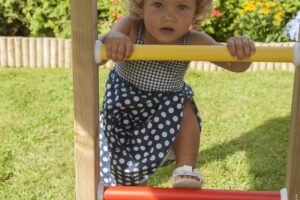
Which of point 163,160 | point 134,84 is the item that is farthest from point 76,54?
point 163,160

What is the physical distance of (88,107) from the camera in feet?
5.75

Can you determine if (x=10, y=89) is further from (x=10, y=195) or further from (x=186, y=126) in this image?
(x=186, y=126)

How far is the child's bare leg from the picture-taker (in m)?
2.14

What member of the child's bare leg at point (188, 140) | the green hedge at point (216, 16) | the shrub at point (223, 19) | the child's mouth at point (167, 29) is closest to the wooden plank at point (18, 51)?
the green hedge at point (216, 16)

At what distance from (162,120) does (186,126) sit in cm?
9

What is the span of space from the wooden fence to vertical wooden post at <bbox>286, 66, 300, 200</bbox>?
3717 millimetres

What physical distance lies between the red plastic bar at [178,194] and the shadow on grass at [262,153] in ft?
4.65

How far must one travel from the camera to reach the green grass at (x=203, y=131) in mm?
3242

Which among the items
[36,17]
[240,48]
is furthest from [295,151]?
[36,17]

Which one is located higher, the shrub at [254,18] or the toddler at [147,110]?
the shrub at [254,18]

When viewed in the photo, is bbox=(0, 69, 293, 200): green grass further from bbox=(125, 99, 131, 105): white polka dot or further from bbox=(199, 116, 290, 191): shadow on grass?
bbox=(125, 99, 131, 105): white polka dot

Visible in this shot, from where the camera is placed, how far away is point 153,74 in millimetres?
2197

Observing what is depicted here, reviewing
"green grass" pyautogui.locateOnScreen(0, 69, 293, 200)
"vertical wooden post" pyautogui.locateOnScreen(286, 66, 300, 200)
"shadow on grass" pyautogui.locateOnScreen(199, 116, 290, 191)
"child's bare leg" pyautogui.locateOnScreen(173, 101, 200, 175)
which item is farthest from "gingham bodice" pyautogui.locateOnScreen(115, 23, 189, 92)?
"shadow on grass" pyautogui.locateOnScreen(199, 116, 290, 191)

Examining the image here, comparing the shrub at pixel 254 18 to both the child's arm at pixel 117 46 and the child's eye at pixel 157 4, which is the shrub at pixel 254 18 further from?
the child's arm at pixel 117 46
